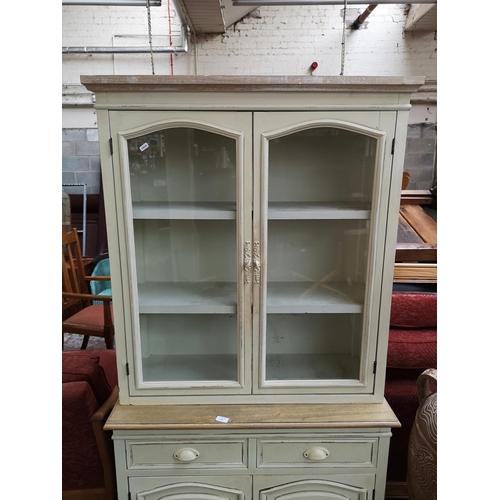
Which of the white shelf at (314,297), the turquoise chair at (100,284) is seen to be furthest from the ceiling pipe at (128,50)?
the white shelf at (314,297)

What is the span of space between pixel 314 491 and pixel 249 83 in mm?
1265

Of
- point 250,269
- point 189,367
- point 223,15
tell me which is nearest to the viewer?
point 250,269

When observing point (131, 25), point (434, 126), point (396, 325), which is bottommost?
point (396, 325)

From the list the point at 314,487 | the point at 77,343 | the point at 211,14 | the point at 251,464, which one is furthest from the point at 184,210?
the point at 77,343

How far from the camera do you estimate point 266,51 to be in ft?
9.65

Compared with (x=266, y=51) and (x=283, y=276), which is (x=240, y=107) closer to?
(x=283, y=276)

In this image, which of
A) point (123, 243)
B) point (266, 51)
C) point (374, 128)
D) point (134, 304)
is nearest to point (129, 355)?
point (134, 304)

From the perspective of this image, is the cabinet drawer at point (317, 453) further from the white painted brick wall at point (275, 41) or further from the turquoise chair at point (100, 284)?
the white painted brick wall at point (275, 41)

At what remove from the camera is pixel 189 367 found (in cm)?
127

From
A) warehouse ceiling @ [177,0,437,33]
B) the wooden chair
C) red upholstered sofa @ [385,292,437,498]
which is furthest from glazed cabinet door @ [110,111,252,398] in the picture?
warehouse ceiling @ [177,0,437,33]

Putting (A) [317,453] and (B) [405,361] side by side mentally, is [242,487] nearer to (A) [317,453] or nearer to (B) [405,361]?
(A) [317,453]

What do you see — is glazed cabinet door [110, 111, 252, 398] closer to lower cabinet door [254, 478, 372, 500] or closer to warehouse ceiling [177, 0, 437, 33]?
lower cabinet door [254, 478, 372, 500]

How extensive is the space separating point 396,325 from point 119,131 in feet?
4.45

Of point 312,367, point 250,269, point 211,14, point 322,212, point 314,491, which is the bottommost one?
point 314,491
